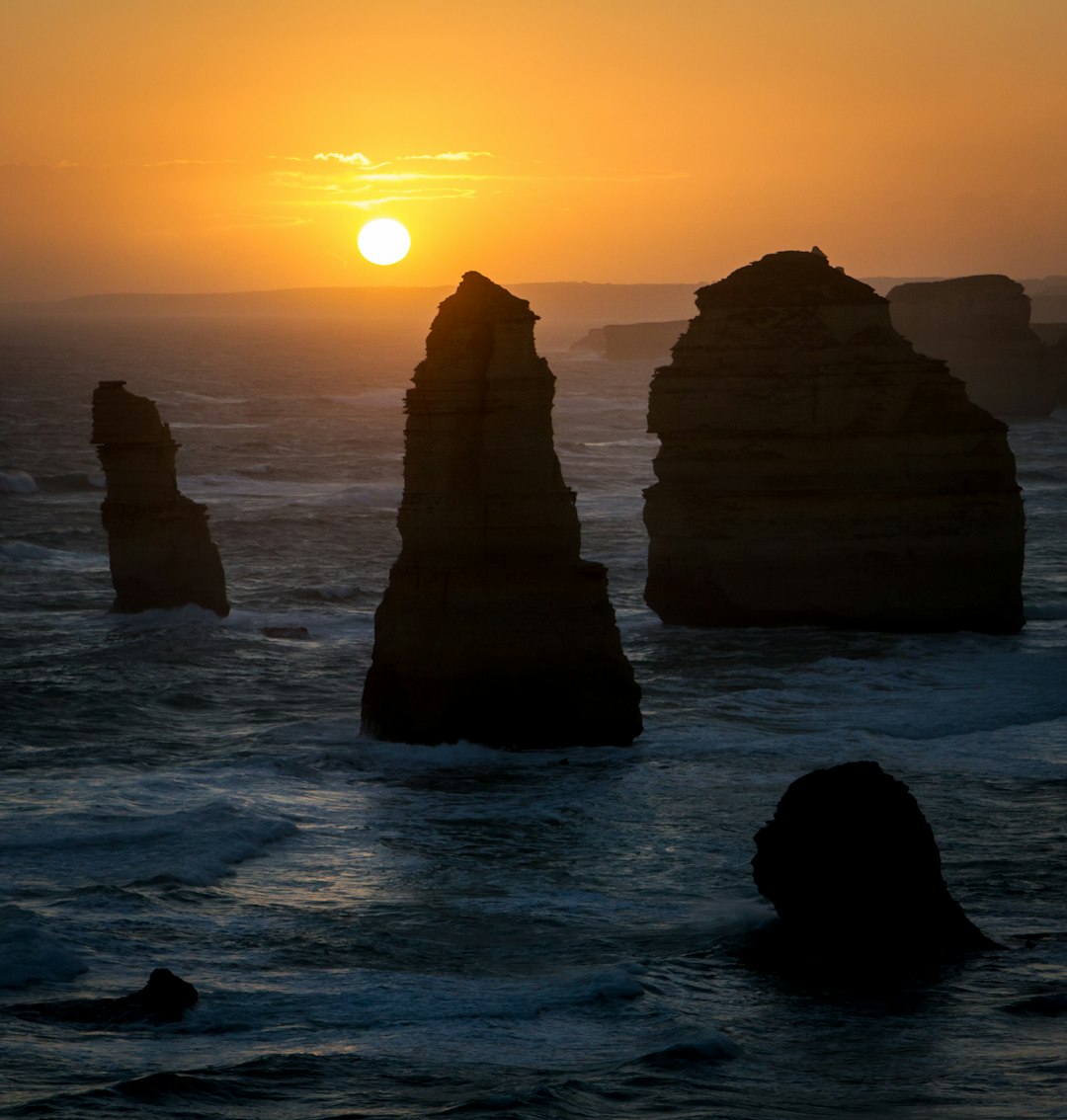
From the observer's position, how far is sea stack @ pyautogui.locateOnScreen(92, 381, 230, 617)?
143 ft

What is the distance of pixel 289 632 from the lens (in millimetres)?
43406

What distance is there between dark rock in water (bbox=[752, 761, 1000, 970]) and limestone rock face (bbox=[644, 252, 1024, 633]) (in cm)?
2137

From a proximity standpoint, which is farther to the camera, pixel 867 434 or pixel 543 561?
pixel 867 434

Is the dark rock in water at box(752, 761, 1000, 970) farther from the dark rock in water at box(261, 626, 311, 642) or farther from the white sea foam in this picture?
the dark rock in water at box(261, 626, 311, 642)

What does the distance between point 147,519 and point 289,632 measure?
4.19m

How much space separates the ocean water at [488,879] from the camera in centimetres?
1625

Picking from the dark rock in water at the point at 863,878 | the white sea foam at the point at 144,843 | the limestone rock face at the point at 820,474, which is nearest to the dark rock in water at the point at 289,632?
the limestone rock face at the point at 820,474

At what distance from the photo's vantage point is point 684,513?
138 ft

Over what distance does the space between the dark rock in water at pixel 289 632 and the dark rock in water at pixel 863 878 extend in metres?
24.0

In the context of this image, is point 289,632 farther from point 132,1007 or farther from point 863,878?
point 132,1007

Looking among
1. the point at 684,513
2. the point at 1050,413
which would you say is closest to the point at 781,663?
the point at 684,513

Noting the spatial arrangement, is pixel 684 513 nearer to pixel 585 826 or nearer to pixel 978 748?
pixel 978 748

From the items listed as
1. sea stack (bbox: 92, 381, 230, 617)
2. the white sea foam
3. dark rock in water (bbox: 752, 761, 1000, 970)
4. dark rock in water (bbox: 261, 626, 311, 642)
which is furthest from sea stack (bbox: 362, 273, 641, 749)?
sea stack (bbox: 92, 381, 230, 617)

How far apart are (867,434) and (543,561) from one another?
13862 mm
